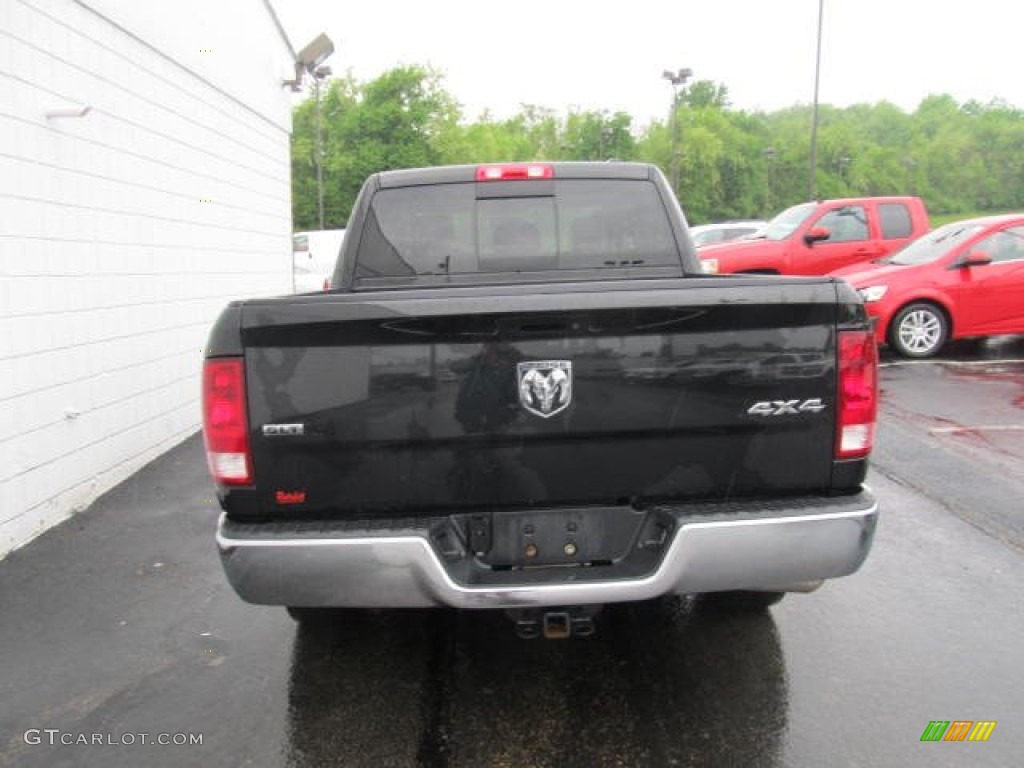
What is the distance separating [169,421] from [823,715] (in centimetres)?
578

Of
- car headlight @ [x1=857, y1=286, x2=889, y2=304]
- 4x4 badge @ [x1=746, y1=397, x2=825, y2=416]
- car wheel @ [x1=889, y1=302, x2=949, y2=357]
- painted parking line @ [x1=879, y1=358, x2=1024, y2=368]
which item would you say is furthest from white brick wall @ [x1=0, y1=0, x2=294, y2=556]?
car wheel @ [x1=889, y1=302, x2=949, y2=357]

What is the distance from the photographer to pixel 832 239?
12.6m

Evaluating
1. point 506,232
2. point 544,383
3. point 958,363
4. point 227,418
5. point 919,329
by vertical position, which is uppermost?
point 506,232

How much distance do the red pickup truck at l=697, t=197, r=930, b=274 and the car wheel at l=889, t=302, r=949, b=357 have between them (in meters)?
2.63

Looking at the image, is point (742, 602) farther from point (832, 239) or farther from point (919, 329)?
point (832, 239)

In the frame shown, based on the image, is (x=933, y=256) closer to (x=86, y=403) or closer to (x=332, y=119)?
(x=86, y=403)

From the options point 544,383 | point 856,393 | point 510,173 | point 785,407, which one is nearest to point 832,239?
point 510,173

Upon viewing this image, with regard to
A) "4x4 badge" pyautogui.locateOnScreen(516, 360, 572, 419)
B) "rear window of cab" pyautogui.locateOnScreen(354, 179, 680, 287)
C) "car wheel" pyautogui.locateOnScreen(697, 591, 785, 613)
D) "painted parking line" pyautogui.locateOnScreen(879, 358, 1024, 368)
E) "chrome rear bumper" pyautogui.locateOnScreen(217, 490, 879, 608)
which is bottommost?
"car wheel" pyautogui.locateOnScreen(697, 591, 785, 613)

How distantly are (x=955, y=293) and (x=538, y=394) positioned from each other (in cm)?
897

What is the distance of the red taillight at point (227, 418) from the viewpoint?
2545 mm

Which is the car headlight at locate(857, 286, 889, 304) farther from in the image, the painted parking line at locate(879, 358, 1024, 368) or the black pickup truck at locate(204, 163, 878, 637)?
the black pickup truck at locate(204, 163, 878, 637)

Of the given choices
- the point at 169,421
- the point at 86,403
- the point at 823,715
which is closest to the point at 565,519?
the point at 823,715

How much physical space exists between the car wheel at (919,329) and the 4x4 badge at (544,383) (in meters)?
8.57

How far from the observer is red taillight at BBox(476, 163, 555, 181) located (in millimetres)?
4082
